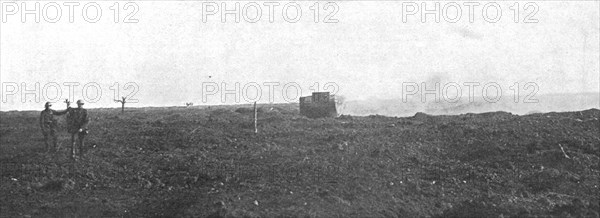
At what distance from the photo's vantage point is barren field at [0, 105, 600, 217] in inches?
→ 442

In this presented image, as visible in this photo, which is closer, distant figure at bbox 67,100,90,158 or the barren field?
the barren field

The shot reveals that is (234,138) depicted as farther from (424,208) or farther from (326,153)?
(424,208)

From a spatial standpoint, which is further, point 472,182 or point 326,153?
point 326,153

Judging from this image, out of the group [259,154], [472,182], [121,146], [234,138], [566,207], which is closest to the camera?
[566,207]

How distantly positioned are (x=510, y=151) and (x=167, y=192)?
31.9 ft

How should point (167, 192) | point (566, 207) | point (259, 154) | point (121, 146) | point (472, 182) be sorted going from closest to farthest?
1. point (566, 207)
2. point (167, 192)
3. point (472, 182)
4. point (259, 154)
5. point (121, 146)

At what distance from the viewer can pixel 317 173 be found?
13.3 metres

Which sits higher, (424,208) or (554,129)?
(554,129)

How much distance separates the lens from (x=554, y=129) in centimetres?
1838

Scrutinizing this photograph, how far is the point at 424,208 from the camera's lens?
449 inches

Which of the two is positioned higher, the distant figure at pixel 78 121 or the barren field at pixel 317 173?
the distant figure at pixel 78 121

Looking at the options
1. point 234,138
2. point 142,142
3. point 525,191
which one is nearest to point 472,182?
point 525,191

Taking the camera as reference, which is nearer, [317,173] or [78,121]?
[317,173]

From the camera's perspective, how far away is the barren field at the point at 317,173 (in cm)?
1123
